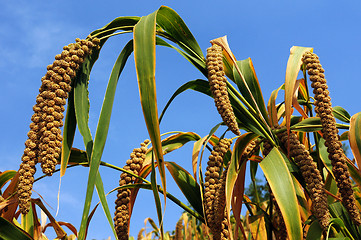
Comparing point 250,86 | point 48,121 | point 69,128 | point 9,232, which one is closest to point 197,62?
point 250,86

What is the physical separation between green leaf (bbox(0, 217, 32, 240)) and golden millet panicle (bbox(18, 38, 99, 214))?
1.03ft

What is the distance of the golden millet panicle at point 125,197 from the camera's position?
124 cm

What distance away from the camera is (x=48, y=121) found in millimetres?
1035

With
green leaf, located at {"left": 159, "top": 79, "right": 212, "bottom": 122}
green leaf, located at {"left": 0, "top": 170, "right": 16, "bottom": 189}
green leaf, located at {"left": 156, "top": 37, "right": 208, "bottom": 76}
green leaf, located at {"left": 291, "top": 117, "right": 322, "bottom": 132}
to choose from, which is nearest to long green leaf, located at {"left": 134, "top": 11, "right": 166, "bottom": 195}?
green leaf, located at {"left": 156, "top": 37, "right": 208, "bottom": 76}

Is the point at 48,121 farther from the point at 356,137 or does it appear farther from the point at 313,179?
the point at 356,137

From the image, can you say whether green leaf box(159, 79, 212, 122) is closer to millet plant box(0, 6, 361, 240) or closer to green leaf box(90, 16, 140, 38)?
millet plant box(0, 6, 361, 240)

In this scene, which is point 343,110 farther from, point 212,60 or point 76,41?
point 76,41

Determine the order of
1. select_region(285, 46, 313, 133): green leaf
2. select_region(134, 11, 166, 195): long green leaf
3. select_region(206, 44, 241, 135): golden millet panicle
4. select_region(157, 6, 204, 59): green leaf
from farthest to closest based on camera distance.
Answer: select_region(157, 6, 204, 59): green leaf → select_region(285, 46, 313, 133): green leaf → select_region(206, 44, 241, 135): golden millet panicle → select_region(134, 11, 166, 195): long green leaf

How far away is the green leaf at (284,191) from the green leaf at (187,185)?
340mm

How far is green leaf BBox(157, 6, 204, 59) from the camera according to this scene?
1475 mm

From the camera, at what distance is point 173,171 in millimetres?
1572

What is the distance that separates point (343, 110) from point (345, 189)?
69 cm

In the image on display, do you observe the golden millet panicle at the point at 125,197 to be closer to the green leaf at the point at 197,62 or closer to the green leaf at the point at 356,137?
the green leaf at the point at 197,62

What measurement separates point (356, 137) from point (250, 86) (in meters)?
0.44
